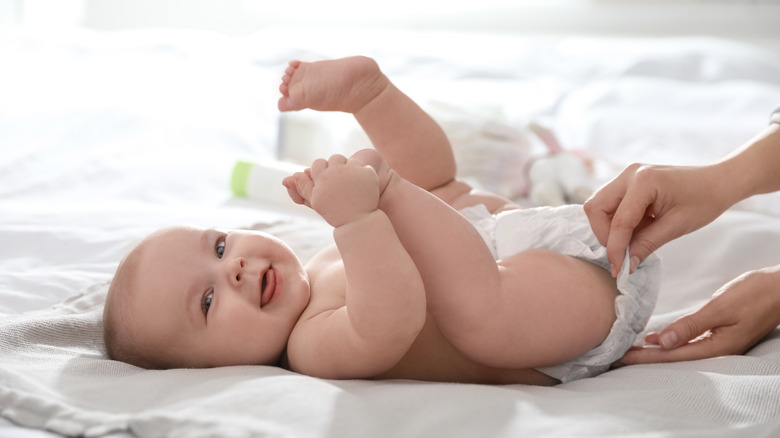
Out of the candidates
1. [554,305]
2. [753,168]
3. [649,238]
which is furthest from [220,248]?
[753,168]

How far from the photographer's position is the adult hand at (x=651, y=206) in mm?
941

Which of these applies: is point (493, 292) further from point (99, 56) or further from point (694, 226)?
point (99, 56)

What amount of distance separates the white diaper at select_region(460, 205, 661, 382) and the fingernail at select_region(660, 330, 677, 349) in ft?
0.14

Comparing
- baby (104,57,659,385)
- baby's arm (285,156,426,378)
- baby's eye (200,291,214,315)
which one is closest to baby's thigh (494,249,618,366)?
baby (104,57,659,385)

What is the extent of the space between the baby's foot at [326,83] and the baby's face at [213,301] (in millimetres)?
200

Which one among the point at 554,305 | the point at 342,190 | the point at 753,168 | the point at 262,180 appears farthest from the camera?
the point at 262,180

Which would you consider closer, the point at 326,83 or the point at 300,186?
the point at 300,186

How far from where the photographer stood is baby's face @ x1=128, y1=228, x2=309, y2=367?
95 cm

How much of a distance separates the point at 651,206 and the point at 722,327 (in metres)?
0.18

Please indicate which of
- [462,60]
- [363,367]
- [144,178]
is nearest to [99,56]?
[144,178]

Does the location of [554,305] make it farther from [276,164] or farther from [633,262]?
[276,164]

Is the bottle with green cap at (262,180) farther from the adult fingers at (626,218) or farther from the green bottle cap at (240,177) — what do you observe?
the adult fingers at (626,218)

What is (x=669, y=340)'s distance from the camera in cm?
97

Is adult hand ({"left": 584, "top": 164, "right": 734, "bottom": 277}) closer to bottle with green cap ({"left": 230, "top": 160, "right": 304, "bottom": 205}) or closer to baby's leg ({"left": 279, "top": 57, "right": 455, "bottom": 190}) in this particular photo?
baby's leg ({"left": 279, "top": 57, "right": 455, "bottom": 190})
